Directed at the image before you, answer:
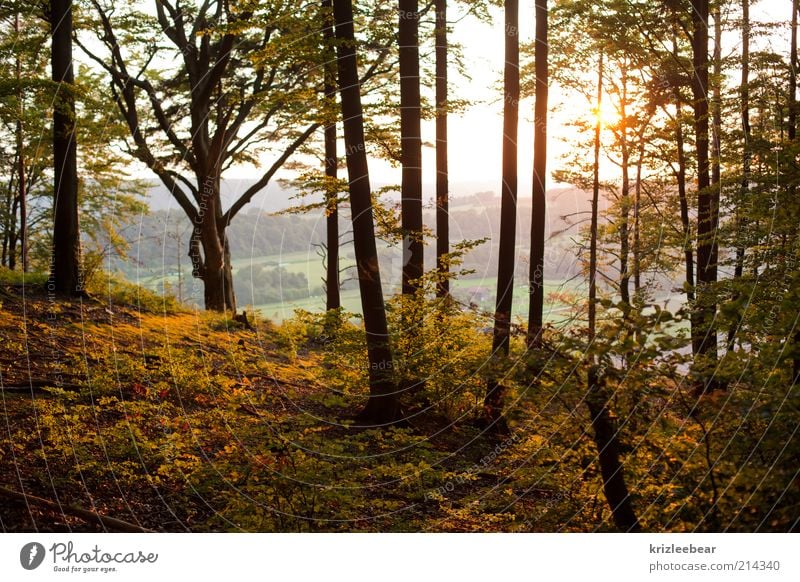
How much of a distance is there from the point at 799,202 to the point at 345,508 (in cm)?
→ 571

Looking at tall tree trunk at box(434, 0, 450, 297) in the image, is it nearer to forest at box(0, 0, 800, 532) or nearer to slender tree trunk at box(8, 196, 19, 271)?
forest at box(0, 0, 800, 532)

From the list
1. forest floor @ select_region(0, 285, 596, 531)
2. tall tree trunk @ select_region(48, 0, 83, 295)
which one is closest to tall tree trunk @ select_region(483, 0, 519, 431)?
forest floor @ select_region(0, 285, 596, 531)

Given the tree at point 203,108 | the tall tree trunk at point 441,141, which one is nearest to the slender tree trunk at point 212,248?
the tree at point 203,108

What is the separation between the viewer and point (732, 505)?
543 centimetres

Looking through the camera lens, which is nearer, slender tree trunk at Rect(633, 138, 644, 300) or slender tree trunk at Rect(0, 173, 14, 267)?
slender tree trunk at Rect(633, 138, 644, 300)

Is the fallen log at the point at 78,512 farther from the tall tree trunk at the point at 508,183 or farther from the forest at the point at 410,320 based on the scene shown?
A: the tall tree trunk at the point at 508,183

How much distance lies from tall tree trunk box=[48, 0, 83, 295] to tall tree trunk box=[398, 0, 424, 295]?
645cm

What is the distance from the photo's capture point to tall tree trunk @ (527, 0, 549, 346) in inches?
491

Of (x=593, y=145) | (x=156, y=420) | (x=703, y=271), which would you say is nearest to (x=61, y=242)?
(x=156, y=420)

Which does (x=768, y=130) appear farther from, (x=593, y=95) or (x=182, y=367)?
(x=182, y=367)

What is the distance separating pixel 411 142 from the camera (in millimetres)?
12836

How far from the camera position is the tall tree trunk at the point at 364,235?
1025 cm
